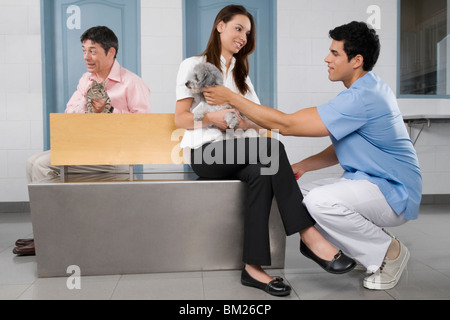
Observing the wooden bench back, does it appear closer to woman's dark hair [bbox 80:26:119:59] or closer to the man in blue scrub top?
the man in blue scrub top

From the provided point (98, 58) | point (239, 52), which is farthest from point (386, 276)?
point (98, 58)

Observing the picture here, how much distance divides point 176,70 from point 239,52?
5.47ft

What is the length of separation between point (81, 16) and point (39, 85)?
0.69m

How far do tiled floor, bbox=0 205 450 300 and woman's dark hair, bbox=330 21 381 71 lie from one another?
0.95 metres

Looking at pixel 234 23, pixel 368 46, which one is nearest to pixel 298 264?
pixel 368 46

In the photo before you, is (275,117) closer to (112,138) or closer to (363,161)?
(363,161)

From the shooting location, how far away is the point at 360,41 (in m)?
1.71

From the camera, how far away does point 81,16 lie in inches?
138

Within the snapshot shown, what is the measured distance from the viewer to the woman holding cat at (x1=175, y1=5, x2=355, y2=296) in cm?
162

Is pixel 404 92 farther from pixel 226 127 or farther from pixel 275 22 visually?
pixel 226 127

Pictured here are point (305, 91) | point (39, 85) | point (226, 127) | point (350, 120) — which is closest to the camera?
point (350, 120)

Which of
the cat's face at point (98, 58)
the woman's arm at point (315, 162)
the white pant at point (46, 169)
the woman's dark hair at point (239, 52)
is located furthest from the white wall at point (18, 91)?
the woman's arm at point (315, 162)

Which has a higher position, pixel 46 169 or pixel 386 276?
Answer: pixel 46 169

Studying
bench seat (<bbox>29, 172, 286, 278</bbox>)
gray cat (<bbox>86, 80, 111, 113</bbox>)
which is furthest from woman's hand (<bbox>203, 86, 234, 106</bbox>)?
gray cat (<bbox>86, 80, 111, 113</bbox>)
